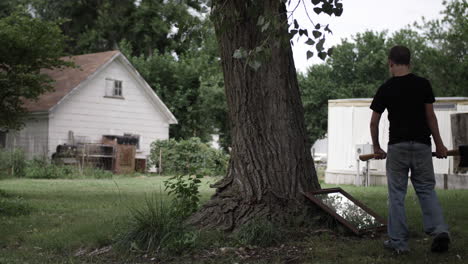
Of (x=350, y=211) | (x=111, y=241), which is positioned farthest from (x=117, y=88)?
(x=350, y=211)

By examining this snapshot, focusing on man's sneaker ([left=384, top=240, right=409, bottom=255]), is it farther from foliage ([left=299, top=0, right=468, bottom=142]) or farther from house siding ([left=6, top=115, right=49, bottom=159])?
foliage ([left=299, top=0, right=468, bottom=142])

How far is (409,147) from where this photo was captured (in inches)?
216

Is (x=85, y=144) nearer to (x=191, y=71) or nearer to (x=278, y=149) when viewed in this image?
(x=191, y=71)

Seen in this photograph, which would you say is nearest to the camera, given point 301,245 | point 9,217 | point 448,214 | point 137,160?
point 301,245

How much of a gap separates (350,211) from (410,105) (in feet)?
5.85

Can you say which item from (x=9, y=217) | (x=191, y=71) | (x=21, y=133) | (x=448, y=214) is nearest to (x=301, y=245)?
(x=448, y=214)

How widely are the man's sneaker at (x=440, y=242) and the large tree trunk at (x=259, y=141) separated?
5.21ft

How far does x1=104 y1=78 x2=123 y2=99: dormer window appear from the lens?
2950 centimetres

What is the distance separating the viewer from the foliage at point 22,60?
43.0 feet

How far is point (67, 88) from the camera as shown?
27.6 metres

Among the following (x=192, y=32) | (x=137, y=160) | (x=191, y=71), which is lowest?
(x=137, y=160)

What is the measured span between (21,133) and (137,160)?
205 inches

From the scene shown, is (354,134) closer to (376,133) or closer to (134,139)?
(134,139)

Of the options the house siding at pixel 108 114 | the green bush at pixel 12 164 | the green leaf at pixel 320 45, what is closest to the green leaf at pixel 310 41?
the green leaf at pixel 320 45
